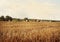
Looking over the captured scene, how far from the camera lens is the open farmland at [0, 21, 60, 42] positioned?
11.8ft

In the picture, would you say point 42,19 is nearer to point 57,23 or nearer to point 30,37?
point 57,23

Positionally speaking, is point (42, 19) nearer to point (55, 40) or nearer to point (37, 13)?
point (37, 13)

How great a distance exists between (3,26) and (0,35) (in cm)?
43

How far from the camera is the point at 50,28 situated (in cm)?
428

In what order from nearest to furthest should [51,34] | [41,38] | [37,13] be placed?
[41,38] < [51,34] < [37,13]

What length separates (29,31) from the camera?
3.81m

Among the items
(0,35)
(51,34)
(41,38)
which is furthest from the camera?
(51,34)

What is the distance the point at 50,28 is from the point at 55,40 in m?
0.36

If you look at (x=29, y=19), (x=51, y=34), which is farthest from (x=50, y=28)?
(x=29, y=19)

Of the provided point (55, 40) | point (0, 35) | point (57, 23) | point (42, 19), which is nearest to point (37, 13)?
point (42, 19)

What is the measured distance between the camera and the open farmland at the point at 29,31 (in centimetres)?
361

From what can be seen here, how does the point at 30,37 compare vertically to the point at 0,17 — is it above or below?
below

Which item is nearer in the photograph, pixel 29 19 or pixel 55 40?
pixel 55 40

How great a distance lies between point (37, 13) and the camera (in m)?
4.44
